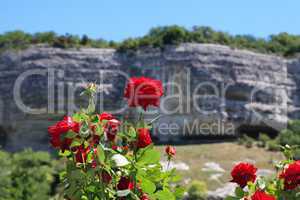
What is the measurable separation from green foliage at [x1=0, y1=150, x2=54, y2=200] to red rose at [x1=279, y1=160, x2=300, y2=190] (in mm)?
9168

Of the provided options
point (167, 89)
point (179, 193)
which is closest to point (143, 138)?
point (179, 193)

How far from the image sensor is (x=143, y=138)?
215 cm

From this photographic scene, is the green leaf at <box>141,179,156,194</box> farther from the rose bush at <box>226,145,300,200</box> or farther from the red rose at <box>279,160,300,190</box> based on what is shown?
the red rose at <box>279,160,300,190</box>

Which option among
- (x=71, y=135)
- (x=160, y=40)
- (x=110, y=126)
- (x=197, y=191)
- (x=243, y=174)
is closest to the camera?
(x=71, y=135)

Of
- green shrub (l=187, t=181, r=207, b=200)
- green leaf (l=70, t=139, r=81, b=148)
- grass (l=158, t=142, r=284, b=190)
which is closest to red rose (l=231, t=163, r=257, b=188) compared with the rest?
green leaf (l=70, t=139, r=81, b=148)

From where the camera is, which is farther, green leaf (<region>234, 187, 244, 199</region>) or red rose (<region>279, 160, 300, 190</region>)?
green leaf (<region>234, 187, 244, 199</region>)

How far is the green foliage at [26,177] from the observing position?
11617mm

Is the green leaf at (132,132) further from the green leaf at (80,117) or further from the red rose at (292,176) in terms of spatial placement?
the red rose at (292,176)

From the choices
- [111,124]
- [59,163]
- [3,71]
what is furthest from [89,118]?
[3,71]

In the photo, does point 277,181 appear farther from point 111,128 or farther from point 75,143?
point 75,143

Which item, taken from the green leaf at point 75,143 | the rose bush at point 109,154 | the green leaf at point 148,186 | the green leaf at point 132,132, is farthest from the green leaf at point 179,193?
the green leaf at point 75,143

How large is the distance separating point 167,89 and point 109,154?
19375 mm

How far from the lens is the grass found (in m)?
14.9

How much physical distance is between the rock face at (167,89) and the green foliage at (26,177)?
625cm
